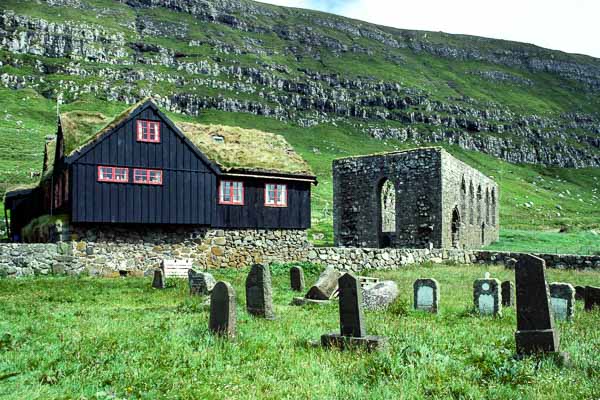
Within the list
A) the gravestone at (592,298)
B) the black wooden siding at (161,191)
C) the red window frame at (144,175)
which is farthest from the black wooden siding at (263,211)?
the gravestone at (592,298)

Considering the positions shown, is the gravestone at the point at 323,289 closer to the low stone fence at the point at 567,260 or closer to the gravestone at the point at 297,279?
the gravestone at the point at 297,279

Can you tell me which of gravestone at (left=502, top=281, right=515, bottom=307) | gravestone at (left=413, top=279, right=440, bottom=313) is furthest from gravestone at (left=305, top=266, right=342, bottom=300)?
gravestone at (left=502, top=281, right=515, bottom=307)

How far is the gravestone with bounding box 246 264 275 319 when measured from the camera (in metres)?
14.1

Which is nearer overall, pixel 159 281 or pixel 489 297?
pixel 489 297

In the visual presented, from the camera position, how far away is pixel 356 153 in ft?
454

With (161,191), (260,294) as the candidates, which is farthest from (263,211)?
(260,294)

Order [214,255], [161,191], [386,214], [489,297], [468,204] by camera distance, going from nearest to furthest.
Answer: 1. [489,297]
2. [161,191]
3. [214,255]
4. [468,204]
5. [386,214]

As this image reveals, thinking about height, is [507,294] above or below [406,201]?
below

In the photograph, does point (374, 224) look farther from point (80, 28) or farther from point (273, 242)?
point (80, 28)

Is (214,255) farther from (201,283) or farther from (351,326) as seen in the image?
(351,326)

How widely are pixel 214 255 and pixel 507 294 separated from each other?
18116mm

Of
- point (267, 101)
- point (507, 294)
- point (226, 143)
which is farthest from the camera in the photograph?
point (267, 101)

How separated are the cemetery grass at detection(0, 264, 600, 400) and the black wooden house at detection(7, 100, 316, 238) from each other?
45.3 feet

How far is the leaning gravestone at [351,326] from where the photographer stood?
32.9 feet
